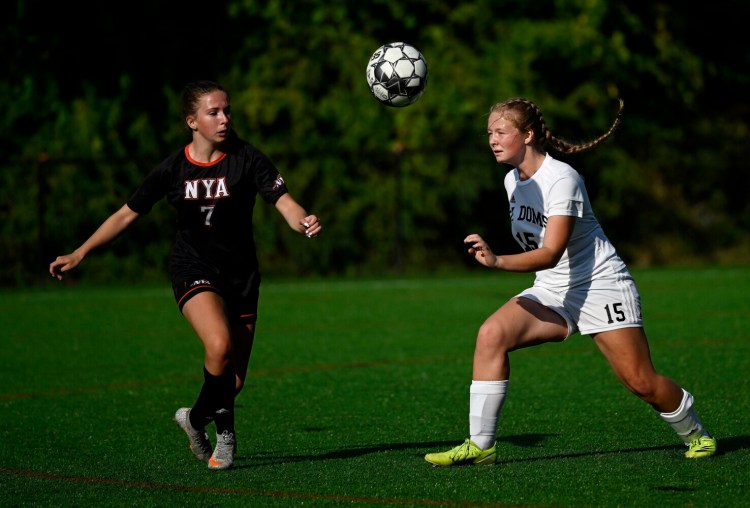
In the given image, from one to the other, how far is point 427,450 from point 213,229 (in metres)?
1.77

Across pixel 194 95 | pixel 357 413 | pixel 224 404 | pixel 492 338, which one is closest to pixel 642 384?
pixel 492 338

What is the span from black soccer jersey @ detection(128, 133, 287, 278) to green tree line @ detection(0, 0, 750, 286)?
14.2 meters

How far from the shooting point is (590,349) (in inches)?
445

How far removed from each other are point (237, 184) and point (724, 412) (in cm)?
366

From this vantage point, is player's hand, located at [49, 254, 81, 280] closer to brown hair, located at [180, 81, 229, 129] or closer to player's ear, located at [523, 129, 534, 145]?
brown hair, located at [180, 81, 229, 129]

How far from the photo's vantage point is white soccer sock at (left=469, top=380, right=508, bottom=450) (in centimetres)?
607

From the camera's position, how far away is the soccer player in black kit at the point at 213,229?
6301mm

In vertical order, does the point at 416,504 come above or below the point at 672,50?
below

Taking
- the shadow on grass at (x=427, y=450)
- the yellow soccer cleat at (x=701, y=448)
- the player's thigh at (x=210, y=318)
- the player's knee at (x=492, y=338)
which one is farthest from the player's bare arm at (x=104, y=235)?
the yellow soccer cleat at (x=701, y=448)

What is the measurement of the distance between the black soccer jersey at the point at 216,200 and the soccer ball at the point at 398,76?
155 cm

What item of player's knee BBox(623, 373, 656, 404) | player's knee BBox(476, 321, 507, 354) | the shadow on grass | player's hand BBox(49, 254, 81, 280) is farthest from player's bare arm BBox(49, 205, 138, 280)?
player's knee BBox(623, 373, 656, 404)

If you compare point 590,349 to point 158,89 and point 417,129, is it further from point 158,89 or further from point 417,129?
point 158,89

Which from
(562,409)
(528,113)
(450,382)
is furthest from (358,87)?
(528,113)

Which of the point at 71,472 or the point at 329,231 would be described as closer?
the point at 71,472
